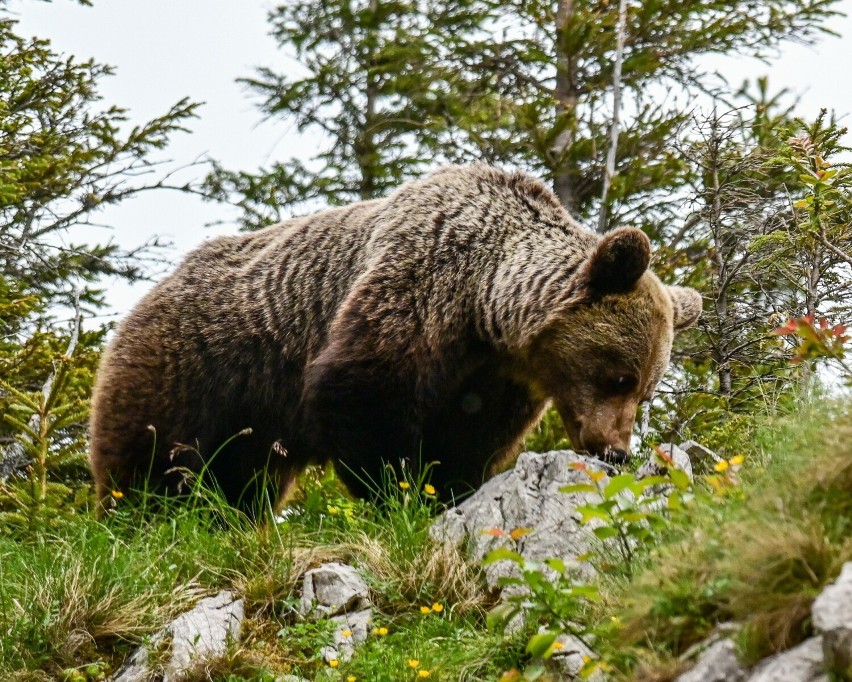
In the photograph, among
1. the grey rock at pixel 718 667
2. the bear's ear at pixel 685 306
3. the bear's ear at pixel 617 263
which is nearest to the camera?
the grey rock at pixel 718 667

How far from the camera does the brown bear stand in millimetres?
5684

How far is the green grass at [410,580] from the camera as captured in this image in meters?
2.83

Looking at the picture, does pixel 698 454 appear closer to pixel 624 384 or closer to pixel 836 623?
pixel 624 384

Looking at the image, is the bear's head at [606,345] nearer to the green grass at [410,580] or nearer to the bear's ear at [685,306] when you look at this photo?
the bear's ear at [685,306]

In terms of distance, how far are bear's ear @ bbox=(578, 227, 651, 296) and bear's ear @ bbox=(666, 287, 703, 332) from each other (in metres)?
0.64

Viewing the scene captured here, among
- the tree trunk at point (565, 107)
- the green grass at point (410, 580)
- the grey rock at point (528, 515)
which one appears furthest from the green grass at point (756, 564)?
the tree trunk at point (565, 107)

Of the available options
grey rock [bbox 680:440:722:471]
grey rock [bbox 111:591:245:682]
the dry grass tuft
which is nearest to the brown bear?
grey rock [bbox 680:440:722:471]

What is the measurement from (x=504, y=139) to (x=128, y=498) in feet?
21.9

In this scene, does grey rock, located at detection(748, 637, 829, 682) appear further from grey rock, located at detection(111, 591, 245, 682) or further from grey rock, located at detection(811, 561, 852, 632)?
grey rock, located at detection(111, 591, 245, 682)

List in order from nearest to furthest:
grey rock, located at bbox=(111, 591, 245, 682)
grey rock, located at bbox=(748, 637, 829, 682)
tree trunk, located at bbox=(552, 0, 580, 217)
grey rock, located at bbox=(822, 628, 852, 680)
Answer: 1. grey rock, located at bbox=(822, 628, 852, 680)
2. grey rock, located at bbox=(748, 637, 829, 682)
3. grey rock, located at bbox=(111, 591, 245, 682)
4. tree trunk, located at bbox=(552, 0, 580, 217)

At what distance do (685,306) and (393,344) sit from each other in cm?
191

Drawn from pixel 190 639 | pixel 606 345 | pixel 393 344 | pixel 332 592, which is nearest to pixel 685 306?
pixel 606 345

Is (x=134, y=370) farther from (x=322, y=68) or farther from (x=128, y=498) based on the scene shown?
(x=322, y=68)

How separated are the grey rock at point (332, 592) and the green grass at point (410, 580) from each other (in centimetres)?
6
